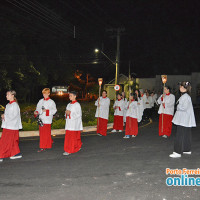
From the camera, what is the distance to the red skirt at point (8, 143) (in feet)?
24.9

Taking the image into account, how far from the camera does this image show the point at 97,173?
6324 mm

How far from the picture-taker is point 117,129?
13.1 meters

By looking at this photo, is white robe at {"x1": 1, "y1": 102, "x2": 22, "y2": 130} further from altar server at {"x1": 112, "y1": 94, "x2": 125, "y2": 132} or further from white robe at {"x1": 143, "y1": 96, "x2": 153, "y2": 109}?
white robe at {"x1": 143, "y1": 96, "x2": 153, "y2": 109}

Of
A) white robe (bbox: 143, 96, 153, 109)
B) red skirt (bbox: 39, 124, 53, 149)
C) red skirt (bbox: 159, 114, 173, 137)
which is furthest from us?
white robe (bbox: 143, 96, 153, 109)

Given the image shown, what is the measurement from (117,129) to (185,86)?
5704 millimetres

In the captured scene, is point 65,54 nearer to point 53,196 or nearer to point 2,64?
point 2,64

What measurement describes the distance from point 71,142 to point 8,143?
1.66 metres

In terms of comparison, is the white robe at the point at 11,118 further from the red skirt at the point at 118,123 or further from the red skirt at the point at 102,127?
the red skirt at the point at 118,123

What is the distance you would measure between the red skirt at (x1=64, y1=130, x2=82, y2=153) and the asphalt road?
7.5 inches

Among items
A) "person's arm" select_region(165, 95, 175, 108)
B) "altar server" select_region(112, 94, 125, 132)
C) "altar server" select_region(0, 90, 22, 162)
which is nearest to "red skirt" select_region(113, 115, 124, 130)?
"altar server" select_region(112, 94, 125, 132)

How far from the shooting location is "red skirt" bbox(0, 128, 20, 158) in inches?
299

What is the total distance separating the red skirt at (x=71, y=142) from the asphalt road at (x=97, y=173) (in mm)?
190

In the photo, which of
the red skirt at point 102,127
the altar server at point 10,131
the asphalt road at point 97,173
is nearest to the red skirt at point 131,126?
the red skirt at point 102,127

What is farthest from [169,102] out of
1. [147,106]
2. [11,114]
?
[147,106]
